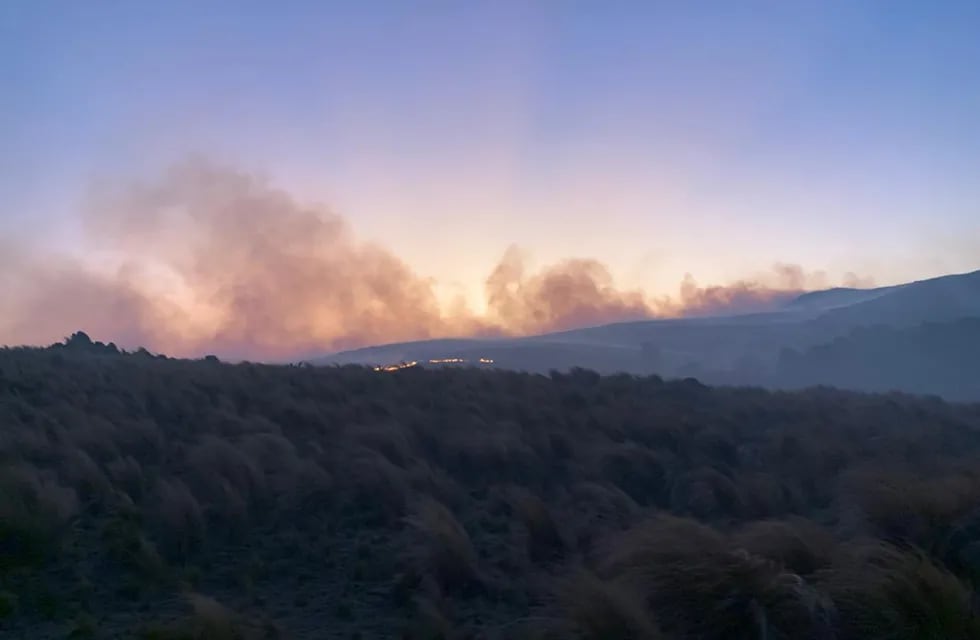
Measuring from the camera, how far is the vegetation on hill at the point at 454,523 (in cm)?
627

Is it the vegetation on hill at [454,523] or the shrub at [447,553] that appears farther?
the shrub at [447,553]

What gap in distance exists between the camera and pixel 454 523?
8.91 meters

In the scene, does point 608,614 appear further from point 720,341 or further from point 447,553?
point 720,341

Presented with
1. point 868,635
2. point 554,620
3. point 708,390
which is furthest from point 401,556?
point 708,390

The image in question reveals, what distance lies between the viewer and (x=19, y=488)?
362 inches

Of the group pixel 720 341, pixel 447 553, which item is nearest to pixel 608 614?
pixel 447 553

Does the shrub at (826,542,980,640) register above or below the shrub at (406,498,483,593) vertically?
below

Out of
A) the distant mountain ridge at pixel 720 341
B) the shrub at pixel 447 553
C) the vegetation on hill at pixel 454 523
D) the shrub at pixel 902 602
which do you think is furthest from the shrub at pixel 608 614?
the distant mountain ridge at pixel 720 341

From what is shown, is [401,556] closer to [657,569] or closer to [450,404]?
[657,569]

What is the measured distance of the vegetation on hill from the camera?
20.6ft

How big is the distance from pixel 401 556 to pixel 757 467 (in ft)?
26.2

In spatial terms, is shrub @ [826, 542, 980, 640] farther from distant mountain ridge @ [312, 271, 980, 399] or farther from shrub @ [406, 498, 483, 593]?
distant mountain ridge @ [312, 271, 980, 399]


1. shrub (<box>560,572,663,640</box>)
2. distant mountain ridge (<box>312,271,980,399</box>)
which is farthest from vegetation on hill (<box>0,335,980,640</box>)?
distant mountain ridge (<box>312,271,980,399</box>)

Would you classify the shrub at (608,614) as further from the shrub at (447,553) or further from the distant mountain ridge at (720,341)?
the distant mountain ridge at (720,341)
